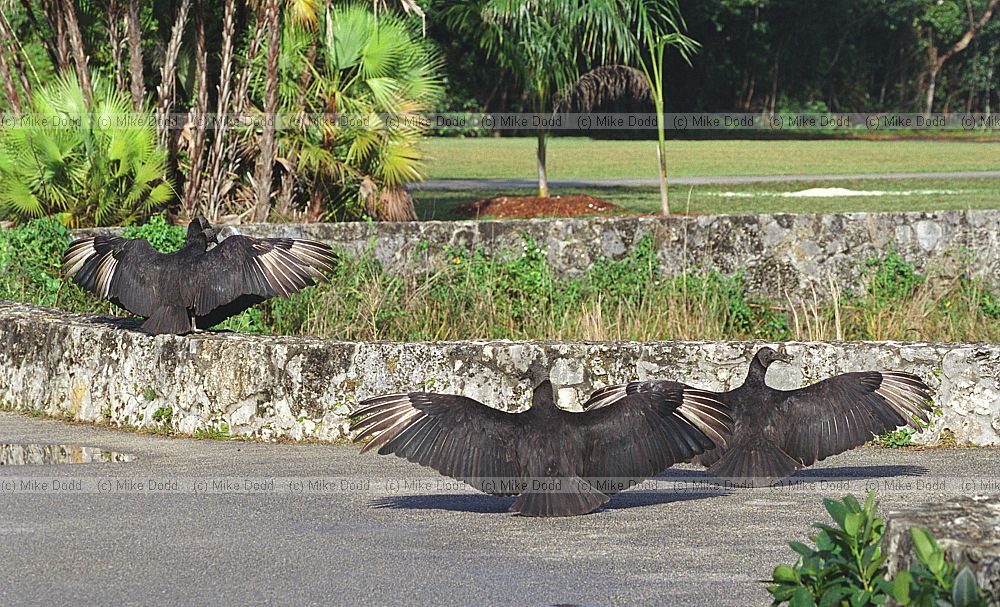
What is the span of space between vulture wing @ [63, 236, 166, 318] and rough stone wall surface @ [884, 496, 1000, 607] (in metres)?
6.76

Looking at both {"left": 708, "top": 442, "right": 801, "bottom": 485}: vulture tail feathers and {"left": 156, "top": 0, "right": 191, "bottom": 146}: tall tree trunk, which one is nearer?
{"left": 708, "top": 442, "right": 801, "bottom": 485}: vulture tail feathers

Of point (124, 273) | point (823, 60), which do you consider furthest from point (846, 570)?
point (823, 60)

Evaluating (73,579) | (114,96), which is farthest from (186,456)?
(114,96)

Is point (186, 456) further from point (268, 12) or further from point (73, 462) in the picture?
point (268, 12)

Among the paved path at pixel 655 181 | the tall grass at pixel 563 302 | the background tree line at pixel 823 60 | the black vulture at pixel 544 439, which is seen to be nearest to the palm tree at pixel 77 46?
the tall grass at pixel 563 302

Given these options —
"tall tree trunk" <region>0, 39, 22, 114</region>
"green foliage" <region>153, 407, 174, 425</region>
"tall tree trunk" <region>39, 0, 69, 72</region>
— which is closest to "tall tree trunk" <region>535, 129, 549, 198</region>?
Result: "tall tree trunk" <region>39, 0, 69, 72</region>

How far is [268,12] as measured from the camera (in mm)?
16625

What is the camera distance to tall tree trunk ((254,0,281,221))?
16.6 meters

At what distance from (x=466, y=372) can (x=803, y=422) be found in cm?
279

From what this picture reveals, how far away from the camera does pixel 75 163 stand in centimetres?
1545

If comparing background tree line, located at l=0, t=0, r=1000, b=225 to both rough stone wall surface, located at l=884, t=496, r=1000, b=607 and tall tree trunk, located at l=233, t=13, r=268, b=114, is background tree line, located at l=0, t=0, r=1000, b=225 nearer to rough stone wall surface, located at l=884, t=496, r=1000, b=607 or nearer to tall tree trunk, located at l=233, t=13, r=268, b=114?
tall tree trunk, located at l=233, t=13, r=268, b=114

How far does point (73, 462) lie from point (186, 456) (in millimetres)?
740

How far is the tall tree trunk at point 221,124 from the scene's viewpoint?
55.1ft

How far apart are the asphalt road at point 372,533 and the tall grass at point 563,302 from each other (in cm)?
316
